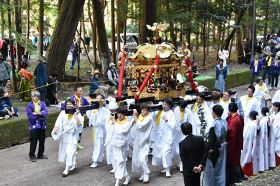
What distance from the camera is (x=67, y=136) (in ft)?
33.3

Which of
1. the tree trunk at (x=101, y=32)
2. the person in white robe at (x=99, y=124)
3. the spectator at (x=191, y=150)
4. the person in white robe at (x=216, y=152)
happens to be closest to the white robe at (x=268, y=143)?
the person in white robe at (x=216, y=152)

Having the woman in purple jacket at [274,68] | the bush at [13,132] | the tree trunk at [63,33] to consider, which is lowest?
the bush at [13,132]

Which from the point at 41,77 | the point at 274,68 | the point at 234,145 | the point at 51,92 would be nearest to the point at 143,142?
the point at 234,145

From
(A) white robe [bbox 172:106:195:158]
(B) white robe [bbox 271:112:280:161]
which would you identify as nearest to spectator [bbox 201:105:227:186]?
(B) white robe [bbox 271:112:280:161]

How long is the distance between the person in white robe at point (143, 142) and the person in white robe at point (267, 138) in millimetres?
2304

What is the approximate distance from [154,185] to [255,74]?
12601 millimetres

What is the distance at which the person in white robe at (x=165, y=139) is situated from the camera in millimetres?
10062

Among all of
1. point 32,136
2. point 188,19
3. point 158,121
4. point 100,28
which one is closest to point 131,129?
point 158,121

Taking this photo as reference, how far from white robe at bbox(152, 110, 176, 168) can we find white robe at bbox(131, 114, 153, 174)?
54cm

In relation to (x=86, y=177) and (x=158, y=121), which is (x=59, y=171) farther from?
(x=158, y=121)

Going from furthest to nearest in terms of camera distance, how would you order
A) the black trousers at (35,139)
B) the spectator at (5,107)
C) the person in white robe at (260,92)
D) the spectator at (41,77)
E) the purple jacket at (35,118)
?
1. the spectator at (41,77)
2. the person in white robe at (260,92)
3. the spectator at (5,107)
4. the black trousers at (35,139)
5. the purple jacket at (35,118)

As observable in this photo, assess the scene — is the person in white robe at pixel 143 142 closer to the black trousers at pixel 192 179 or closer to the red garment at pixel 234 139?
the red garment at pixel 234 139

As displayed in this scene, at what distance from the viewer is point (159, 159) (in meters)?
10.3

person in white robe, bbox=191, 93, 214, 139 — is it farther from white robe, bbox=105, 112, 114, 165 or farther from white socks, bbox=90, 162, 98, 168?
white socks, bbox=90, 162, 98, 168
